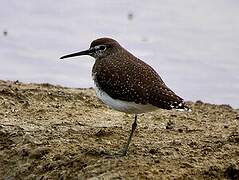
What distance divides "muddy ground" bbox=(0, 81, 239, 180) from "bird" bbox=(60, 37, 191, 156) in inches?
16.1

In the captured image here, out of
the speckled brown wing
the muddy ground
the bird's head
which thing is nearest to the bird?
the speckled brown wing

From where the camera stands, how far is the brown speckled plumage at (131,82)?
292 inches

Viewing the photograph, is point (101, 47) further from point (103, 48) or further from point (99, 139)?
point (99, 139)

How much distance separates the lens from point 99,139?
841 centimetres

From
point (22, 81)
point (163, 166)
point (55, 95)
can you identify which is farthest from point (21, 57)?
point (163, 166)

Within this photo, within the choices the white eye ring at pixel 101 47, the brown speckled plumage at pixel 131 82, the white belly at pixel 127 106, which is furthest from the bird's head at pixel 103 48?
the white belly at pixel 127 106

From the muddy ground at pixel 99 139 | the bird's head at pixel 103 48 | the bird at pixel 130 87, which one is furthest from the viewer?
the bird's head at pixel 103 48

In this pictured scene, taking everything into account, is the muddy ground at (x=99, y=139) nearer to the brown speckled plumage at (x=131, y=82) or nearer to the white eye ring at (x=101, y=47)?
the brown speckled plumage at (x=131, y=82)

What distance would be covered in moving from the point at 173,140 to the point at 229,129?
966 millimetres

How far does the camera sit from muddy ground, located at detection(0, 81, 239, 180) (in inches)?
288

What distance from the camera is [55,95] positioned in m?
10.2

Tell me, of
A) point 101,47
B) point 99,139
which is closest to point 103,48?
point 101,47

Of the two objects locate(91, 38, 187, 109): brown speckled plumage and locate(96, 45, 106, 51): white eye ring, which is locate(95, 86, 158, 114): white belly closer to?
locate(91, 38, 187, 109): brown speckled plumage

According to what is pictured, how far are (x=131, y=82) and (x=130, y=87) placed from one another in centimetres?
8
